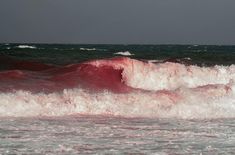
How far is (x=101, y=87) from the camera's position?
15141mm

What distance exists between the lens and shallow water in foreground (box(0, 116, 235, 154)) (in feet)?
25.5

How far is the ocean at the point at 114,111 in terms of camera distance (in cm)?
813

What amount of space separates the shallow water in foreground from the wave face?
3.34ft

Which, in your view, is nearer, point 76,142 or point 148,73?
point 76,142

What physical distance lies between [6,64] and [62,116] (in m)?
12.9

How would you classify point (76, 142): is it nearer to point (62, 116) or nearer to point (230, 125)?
point (62, 116)

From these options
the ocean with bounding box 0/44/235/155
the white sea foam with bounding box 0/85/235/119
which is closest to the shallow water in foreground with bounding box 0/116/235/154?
the ocean with bounding box 0/44/235/155

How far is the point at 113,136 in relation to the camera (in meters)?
8.87

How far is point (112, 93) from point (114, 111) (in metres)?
1.68

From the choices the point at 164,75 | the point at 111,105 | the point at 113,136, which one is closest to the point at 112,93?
the point at 111,105

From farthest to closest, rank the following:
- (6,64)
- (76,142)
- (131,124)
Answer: (6,64) < (131,124) < (76,142)

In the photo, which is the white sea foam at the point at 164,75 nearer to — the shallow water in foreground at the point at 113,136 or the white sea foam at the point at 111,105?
the white sea foam at the point at 111,105

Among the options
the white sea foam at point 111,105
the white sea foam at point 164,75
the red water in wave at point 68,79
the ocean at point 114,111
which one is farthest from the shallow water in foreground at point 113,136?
the white sea foam at point 164,75

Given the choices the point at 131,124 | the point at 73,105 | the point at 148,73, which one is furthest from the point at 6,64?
the point at 131,124
